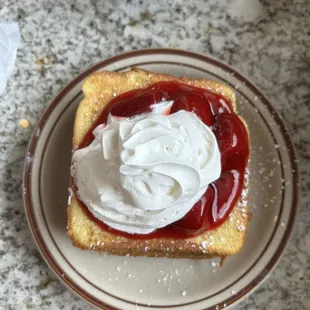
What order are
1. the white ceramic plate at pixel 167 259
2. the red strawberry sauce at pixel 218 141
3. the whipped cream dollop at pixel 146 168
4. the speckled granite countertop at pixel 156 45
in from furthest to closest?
the speckled granite countertop at pixel 156 45 → the white ceramic plate at pixel 167 259 → the red strawberry sauce at pixel 218 141 → the whipped cream dollop at pixel 146 168

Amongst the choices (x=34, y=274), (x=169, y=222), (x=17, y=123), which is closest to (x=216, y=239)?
(x=169, y=222)

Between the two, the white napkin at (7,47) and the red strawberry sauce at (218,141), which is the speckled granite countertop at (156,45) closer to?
the white napkin at (7,47)

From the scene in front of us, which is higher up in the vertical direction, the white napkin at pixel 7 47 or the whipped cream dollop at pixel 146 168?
the white napkin at pixel 7 47

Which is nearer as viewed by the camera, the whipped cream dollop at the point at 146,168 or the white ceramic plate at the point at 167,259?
the whipped cream dollop at the point at 146,168

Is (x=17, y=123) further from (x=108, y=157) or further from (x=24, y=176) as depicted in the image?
(x=108, y=157)


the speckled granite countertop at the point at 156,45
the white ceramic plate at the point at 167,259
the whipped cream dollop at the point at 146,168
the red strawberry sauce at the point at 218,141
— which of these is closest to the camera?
the whipped cream dollop at the point at 146,168

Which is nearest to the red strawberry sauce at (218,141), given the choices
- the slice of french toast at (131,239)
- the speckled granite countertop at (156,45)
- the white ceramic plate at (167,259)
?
the slice of french toast at (131,239)

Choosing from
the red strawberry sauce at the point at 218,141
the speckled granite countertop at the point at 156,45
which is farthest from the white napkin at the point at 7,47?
the red strawberry sauce at the point at 218,141

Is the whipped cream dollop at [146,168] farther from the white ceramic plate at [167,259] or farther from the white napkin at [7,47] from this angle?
the white napkin at [7,47]
